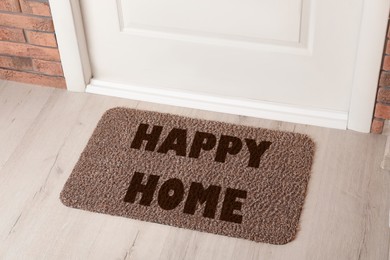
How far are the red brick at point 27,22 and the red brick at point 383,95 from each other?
3.74ft

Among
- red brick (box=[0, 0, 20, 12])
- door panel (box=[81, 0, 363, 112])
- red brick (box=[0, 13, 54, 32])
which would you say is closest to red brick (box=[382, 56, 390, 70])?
door panel (box=[81, 0, 363, 112])

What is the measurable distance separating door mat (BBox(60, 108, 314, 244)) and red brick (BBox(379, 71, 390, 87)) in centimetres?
31

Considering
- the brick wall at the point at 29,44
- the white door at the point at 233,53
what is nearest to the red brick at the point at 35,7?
the brick wall at the point at 29,44

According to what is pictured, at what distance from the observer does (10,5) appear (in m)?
2.39

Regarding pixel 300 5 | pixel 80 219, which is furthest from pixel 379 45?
pixel 80 219

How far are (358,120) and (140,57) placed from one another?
0.79 meters

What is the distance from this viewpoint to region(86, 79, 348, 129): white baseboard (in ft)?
7.70

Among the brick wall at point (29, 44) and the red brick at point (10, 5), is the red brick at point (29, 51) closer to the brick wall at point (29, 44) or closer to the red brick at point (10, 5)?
the brick wall at point (29, 44)

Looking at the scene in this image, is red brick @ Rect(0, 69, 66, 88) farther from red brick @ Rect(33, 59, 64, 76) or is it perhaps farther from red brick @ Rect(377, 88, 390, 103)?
red brick @ Rect(377, 88, 390, 103)

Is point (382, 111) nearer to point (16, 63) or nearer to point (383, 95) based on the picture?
point (383, 95)

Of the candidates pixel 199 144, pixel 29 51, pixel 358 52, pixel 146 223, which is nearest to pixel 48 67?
pixel 29 51

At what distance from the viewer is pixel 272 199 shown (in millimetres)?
2129

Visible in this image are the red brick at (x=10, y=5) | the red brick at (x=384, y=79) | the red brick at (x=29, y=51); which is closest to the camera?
the red brick at (x=384, y=79)

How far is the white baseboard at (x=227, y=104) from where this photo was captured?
235 cm
